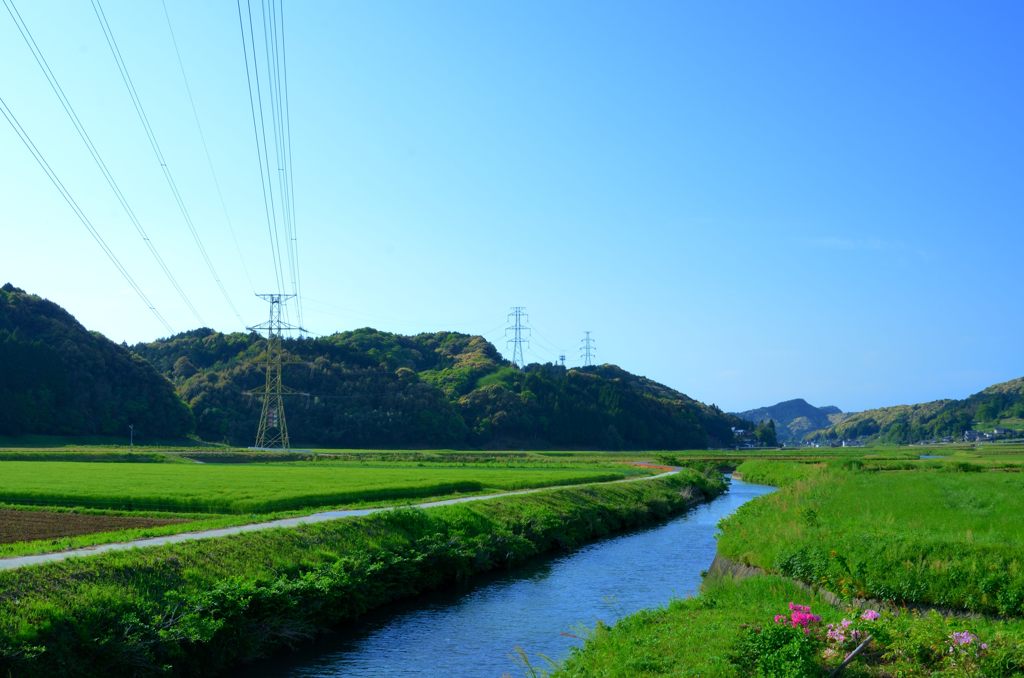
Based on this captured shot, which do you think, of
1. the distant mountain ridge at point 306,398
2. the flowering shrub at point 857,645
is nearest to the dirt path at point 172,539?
the flowering shrub at point 857,645

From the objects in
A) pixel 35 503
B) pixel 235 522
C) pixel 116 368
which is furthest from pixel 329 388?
pixel 235 522

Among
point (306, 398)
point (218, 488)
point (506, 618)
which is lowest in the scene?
point (506, 618)

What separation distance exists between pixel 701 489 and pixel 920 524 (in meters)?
40.0

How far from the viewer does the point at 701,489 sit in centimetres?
6375

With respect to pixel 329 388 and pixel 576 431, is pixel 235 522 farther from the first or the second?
pixel 576 431

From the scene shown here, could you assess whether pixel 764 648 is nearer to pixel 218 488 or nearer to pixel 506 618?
pixel 506 618

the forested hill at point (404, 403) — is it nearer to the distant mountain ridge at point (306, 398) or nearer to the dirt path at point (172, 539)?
→ the distant mountain ridge at point (306, 398)

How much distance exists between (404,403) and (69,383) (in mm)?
51432

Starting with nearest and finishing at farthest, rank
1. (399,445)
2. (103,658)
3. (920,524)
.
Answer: (103,658)
(920,524)
(399,445)

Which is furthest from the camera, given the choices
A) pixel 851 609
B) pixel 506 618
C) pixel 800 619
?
pixel 506 618

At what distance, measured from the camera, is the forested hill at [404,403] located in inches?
5226

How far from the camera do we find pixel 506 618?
2219 cm

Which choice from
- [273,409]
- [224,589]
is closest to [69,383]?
[273,409]

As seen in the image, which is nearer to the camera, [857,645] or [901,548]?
[857,645]
